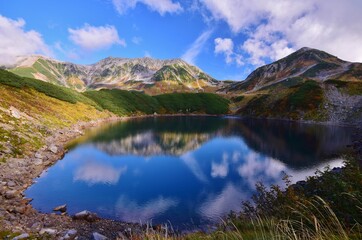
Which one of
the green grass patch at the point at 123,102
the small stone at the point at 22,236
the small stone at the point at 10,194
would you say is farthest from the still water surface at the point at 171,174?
the green grass patch at the point at 123,102

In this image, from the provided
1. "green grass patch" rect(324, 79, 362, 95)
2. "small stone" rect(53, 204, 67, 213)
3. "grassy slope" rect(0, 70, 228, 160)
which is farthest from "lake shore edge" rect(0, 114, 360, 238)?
"green grass patch" rect(324, 79, 362, 95)

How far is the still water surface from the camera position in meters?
28.9

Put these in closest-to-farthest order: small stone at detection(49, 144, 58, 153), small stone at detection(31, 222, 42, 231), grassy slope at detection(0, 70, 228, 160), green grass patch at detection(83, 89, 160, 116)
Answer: small stone at detection(31, 222, 42, 231) → grassy slope at detection(0, 70, 228, 160) → small stone at detection(49, 144, 58, 153) → green grass patch at detection(83, 89, 160, 116)

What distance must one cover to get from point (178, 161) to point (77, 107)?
81309 mm

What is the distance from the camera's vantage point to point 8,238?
17.6 meters

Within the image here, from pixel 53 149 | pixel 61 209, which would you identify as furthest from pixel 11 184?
pixel 53 149

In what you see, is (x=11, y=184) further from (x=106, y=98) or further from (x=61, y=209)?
(x=106, y=98)

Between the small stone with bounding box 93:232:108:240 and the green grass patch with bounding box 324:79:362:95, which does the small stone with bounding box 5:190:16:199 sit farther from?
the green grass patch with bounding box 324:79:362:95

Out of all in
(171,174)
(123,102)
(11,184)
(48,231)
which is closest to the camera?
(48,231)

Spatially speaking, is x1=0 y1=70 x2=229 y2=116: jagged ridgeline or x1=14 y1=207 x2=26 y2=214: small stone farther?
x1=0 y1=70 x2=229 y2=116: jagged ridgeline

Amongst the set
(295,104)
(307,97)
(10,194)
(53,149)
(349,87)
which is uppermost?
(349,87)

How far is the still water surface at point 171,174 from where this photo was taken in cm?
2888

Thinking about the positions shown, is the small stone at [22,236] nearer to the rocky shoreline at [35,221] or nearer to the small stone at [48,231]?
the rocky shoreline at [35,221]

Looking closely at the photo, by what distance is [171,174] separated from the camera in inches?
1729
